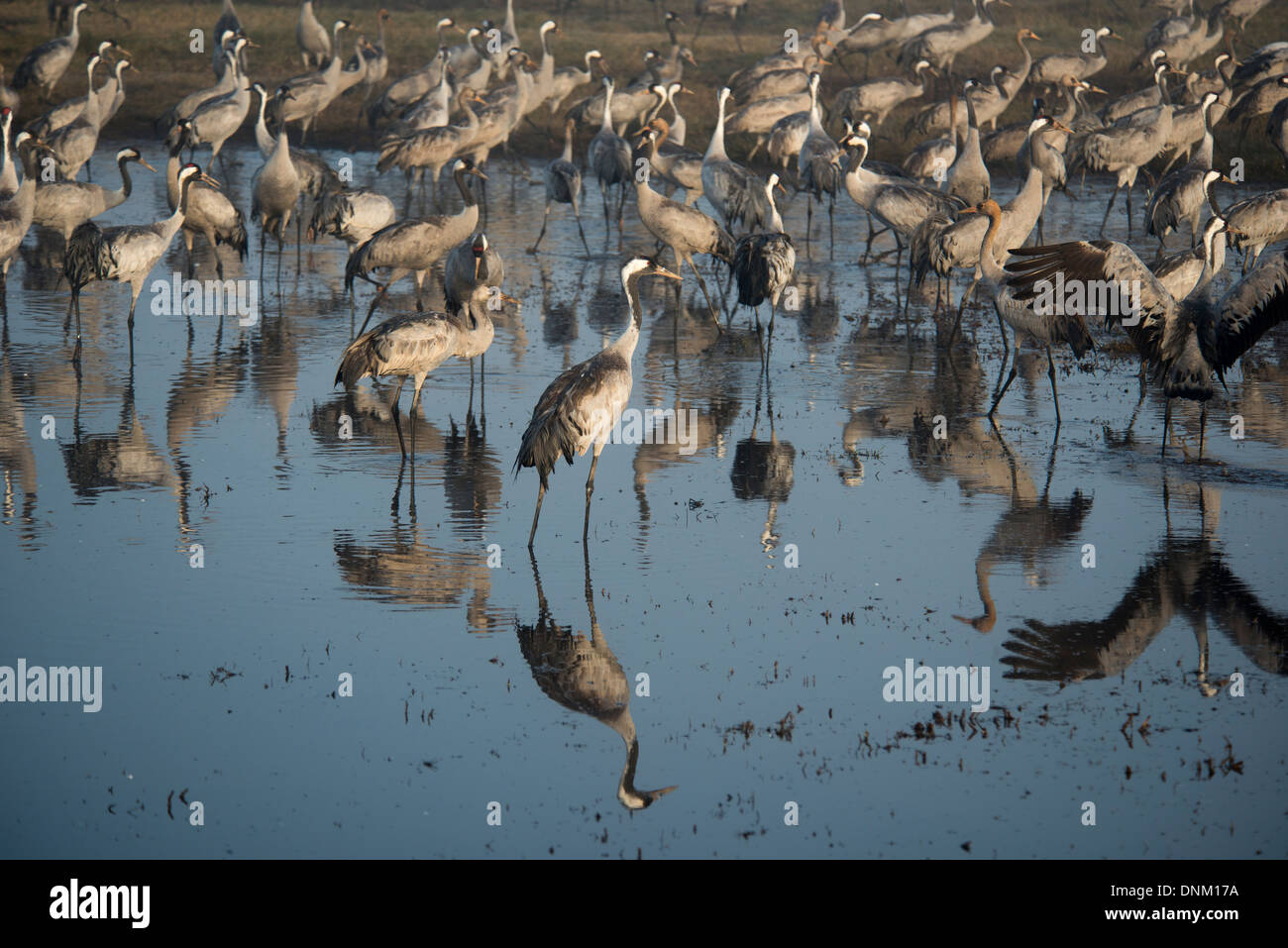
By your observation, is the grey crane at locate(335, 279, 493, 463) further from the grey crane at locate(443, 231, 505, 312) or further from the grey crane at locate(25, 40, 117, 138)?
the grey crane at locate(25, 40, 117, 138)

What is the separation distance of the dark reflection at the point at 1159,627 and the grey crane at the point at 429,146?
1556 cm

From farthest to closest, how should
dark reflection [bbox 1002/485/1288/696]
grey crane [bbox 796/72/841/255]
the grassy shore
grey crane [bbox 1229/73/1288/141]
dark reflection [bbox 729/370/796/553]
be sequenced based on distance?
the grassy shore
grey crane [bbox 1229/73/1288/141]
grey crane [bbox 796/72/841/255]
dark reflection [bbox 729/370/796/553]
dark reflection [bbox 1002/485/1288/696]

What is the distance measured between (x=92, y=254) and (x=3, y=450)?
3616 mm

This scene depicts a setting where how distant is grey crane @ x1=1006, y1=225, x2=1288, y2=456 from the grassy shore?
16325 millimetres

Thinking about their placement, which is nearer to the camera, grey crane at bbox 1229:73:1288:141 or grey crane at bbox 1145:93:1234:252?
grey crane at bbox 1145:93:1234:252

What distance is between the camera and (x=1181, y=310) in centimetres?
1243

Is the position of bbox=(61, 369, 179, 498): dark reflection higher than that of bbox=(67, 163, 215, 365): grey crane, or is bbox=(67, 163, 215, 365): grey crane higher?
bbox=(67, 163, 215, 365): grey crane

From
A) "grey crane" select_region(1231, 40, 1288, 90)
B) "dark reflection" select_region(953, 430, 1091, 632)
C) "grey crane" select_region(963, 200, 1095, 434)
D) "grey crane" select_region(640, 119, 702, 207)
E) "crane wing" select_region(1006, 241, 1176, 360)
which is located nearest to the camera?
"dark reflection" select_region(953, 430, 1091, 632)

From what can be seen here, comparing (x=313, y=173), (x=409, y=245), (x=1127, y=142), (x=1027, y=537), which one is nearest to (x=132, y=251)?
(x=409, y=245)

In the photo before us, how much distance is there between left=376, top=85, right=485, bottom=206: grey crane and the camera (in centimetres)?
2286

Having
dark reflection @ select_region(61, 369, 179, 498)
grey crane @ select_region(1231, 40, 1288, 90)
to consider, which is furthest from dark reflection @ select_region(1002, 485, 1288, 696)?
grey crane @ select_region(1231, 40, 1288, 90)

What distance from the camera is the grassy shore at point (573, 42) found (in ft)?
103

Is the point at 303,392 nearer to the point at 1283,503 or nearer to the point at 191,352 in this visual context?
the point at 191,352

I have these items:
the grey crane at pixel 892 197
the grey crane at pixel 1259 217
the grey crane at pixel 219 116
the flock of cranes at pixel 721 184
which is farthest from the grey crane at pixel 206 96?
the grey crane at pixel 1259 217
